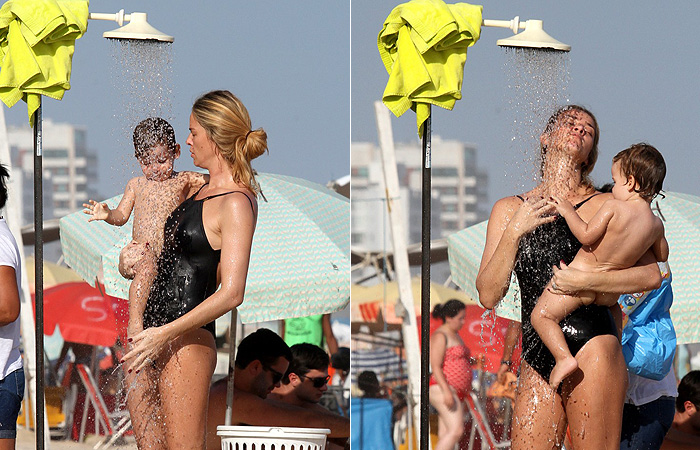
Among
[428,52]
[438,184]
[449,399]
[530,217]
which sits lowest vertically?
[449,399]

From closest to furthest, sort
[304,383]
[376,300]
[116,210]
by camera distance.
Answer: [116,210] → [304,383] → [376,300]

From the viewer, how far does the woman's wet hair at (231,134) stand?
3.30m

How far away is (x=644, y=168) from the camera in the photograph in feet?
10.5

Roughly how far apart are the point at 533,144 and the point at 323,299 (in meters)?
2.67

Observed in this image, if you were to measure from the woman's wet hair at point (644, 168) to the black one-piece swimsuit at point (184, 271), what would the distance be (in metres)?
1.28

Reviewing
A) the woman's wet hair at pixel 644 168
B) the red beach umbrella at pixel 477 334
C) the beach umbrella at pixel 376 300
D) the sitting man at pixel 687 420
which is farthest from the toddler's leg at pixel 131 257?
the beach umbrella at pixel 376 300

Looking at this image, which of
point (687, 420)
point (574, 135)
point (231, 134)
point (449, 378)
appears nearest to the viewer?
point (574, 135)

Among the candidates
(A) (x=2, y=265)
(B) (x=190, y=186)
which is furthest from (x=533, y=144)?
(A) (x=2, y=265)

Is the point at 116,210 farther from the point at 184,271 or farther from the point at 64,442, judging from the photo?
the point at 64,442

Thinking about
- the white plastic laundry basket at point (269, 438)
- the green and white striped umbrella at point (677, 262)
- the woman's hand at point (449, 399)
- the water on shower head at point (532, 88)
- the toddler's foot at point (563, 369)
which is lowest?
the woman's hand at point (449, 399)

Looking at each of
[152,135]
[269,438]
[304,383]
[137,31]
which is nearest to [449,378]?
[304,383]

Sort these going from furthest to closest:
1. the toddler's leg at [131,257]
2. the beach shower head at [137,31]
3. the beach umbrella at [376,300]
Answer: the beach umbrella at [376,300]
the beach shower head at [137,31]
the toddler's leg at [131,257]

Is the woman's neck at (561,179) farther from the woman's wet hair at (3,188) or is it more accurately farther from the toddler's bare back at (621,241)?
the woman's wet hair at (3,188)

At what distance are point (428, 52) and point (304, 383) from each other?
3092 mm
